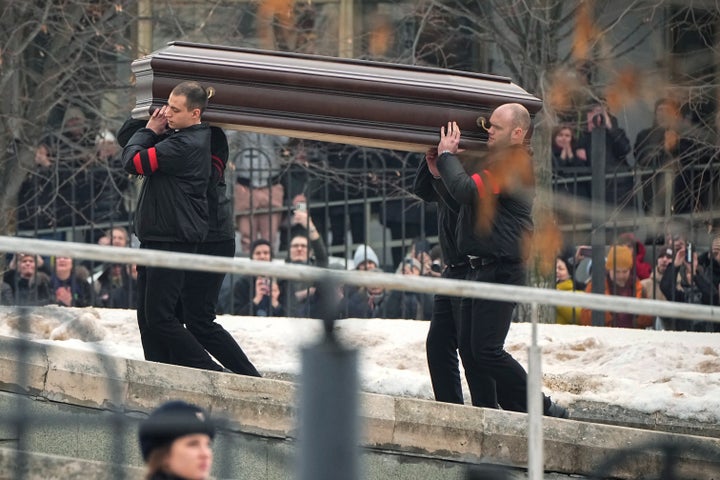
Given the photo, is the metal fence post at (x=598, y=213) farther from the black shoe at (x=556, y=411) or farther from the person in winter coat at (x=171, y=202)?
the person in winter coat at (x=171, y=202)

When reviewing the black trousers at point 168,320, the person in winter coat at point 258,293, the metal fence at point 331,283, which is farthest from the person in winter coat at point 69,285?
the metal fence at point 331,283

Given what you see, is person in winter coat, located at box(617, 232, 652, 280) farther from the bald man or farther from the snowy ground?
the bald man

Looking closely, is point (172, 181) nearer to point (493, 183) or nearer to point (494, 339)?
point (493, 183)

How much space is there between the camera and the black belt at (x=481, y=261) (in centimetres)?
788

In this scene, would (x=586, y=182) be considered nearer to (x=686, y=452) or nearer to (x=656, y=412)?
(x=656, y=412)

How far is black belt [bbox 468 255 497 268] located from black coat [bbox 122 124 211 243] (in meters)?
1.31

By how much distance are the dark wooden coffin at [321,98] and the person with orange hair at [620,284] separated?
13.7 feet

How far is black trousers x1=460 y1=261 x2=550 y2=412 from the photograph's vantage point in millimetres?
7727

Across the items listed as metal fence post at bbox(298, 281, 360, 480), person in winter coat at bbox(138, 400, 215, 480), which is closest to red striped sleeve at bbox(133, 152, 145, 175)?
person in winter coat at bbox(138, 400, 215, 480)

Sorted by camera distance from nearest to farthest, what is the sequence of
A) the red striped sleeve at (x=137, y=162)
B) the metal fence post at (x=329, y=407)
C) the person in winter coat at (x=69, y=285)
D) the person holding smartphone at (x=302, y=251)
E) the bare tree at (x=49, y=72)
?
the metal fence post at (x=329, y=407) → the red striped sleeve at (x=137, y=162) → the person holding smartphone at (x=302, y=251) → the person in winter coat at (x=69, y=285) → the bare tree at (x=49, y=72)

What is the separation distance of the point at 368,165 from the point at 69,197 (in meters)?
2.49

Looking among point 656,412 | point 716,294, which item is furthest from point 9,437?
point 716,294

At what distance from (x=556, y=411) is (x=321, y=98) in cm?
188

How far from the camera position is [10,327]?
27.5ft
